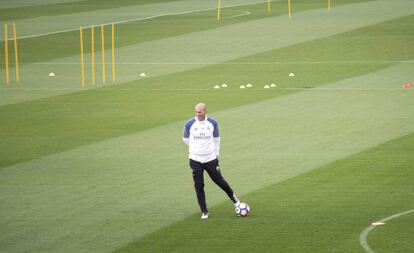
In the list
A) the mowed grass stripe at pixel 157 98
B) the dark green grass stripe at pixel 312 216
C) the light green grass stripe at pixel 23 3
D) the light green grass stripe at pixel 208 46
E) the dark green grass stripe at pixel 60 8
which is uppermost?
the dark green grass stripe at pixel 312 216

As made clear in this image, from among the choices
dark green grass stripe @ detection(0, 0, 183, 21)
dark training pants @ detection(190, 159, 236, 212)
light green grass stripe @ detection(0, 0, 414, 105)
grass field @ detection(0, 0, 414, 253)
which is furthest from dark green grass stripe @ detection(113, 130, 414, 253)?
dark green grass stripe @ detection(0, 0, 183, 21)

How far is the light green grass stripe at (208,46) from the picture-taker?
126 ft

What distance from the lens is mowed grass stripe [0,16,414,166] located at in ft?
91.8

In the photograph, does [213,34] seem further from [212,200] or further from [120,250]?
[120,250]

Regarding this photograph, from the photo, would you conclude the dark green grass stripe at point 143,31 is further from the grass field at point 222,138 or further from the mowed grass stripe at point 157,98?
the mowed grass stripe at point 157,98

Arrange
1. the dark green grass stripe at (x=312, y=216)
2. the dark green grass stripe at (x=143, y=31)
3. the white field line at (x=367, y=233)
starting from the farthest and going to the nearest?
the dark green grass stripe at (x=143, y=31) → the dark green grass stripe at (x=312, y=216) → the white field line at (x=367, y=233)

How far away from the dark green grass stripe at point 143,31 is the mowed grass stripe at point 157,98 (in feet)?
25.8

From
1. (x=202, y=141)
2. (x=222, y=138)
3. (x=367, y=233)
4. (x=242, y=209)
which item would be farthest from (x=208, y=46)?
(x=367, y=233)

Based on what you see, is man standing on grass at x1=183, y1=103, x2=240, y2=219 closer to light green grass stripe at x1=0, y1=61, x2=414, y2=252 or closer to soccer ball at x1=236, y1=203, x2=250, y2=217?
soccer ball at x1=236, y1=203, x2=250, y2=217

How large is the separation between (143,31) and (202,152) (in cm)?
3484

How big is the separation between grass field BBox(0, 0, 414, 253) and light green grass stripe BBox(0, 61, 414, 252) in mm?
54

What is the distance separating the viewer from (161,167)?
23.8m

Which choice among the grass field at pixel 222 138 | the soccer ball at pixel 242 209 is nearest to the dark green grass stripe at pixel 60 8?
the grass field at pixel 222 138

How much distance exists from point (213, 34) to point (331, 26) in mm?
5647
